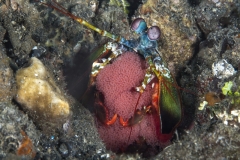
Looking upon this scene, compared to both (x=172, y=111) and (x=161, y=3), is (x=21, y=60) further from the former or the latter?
(x=161, y=3)

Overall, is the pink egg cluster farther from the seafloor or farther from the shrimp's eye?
the shrimp's eye

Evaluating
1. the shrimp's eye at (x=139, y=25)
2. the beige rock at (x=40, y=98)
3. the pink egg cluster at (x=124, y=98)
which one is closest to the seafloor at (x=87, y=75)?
the beige rock at (x=40, y=98)

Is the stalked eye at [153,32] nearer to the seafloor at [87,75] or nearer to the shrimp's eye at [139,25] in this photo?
the shrimp's eye at [139,25]

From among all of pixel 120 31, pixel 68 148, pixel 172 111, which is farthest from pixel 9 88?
pixel 120 31

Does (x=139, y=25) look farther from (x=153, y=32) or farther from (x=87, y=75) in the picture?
(x=87, y=75)

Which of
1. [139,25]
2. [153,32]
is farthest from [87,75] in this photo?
[153,32]
